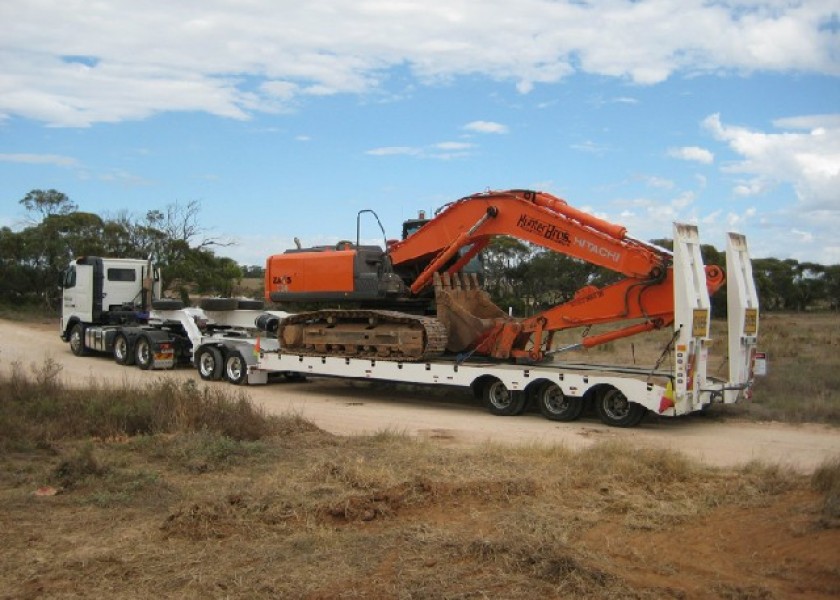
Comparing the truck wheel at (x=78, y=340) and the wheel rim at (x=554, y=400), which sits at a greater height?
the truck wheel at (x=78, y=340)

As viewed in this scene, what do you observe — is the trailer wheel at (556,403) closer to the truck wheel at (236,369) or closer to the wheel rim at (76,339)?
the truck wheel at (236,369)

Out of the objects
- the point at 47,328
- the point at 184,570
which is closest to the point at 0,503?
the point at 184,570

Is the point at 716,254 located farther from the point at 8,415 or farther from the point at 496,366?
the point at 8,415

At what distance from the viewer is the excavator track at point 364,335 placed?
15.8 m

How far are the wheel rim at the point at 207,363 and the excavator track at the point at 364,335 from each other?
2262 millimetres

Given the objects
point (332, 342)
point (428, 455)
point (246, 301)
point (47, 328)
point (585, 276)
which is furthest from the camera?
point (585, 276)

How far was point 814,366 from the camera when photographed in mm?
20391

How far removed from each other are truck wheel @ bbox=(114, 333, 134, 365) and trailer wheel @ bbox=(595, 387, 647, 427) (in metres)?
13.6

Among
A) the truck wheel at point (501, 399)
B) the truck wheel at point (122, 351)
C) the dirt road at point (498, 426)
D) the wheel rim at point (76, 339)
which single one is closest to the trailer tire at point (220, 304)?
the truck wheel at point (122, 351)

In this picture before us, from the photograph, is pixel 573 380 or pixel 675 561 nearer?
pixel 675 561

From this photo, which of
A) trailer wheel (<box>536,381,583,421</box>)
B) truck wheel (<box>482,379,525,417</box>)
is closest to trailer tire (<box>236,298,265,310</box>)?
truck wheel (<box>482,379,525,417</box>)

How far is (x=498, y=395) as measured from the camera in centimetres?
1511

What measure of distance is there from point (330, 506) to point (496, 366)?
7765 millimetres

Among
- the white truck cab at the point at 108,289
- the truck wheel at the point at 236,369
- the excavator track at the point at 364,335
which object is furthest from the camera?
the white truck cab at the point at 108,289
